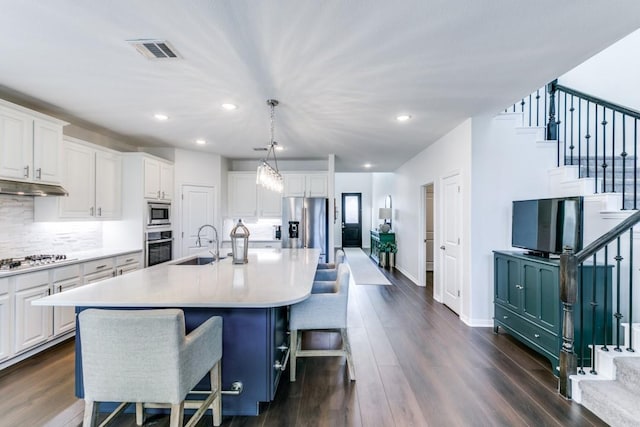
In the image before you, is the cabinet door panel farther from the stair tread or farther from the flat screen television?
the flat screen television

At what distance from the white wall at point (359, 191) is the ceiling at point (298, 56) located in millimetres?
8665

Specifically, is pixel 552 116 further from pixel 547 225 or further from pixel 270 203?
pixel 270 203

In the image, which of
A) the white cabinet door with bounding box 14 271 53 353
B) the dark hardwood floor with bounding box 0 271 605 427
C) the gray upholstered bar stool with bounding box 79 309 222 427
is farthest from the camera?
the white cabinet door with bounding box 14 271 53 353

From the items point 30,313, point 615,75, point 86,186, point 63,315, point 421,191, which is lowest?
point 63,315

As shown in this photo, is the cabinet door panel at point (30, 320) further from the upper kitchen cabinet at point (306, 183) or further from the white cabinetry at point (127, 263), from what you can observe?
the upper kitchen cabinet at point (306, 183)

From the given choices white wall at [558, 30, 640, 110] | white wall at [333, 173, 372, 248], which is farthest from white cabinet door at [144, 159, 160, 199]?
white wall at [333, 173, 372, 248]

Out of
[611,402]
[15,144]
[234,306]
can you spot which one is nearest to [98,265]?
[15,144]

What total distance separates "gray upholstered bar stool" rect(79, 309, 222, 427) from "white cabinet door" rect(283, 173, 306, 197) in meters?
4.72

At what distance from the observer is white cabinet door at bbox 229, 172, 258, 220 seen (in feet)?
20.6

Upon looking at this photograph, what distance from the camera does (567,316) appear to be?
2.39m

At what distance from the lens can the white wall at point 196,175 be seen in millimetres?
5379

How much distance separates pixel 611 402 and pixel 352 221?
1086cm

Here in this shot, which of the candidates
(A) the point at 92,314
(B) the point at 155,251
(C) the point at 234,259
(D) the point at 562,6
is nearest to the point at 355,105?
(D) the point at 562,6

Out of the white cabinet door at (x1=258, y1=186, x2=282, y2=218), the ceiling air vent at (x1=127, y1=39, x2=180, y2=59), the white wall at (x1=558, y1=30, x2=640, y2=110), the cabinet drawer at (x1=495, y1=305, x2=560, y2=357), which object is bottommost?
the cabinet drawer at (x1=495, y1=305, x2=560, y2=357)
